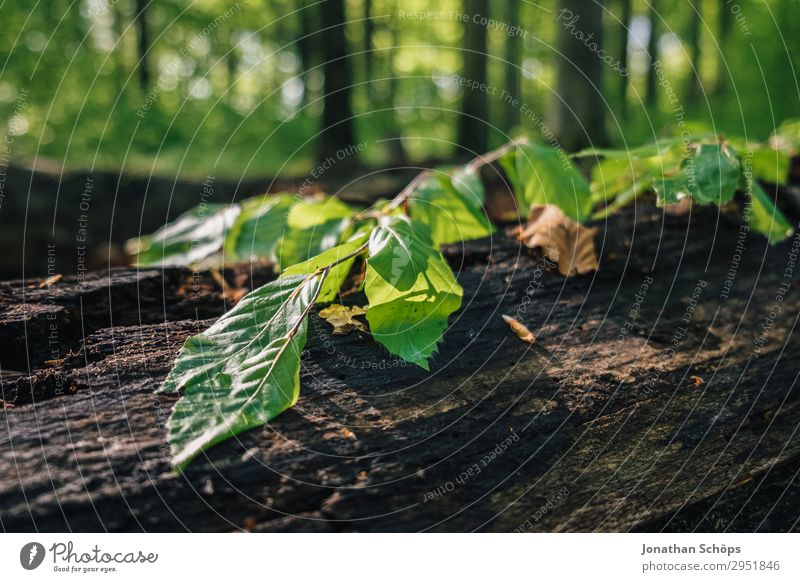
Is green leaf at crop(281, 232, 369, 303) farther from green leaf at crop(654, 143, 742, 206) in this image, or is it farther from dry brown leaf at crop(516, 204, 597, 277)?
green leaf at crop(654, 143, 742, 206)

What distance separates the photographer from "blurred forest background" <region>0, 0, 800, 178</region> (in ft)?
18.2

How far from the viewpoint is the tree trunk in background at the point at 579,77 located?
5.22 metres

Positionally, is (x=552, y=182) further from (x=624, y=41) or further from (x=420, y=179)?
(x=624, y=41)

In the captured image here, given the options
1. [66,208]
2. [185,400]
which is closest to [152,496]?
[185,400]

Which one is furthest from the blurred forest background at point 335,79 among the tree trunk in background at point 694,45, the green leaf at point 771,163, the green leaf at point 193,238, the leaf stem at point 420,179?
the green leaf at point 193,238

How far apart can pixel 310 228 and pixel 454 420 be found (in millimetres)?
822

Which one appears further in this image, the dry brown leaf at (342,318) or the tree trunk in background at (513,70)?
the tree trunk in background at (513,70)

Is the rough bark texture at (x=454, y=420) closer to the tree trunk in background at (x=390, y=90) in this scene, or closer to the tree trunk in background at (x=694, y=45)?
the tree trunk in background at (x=390, y=90)

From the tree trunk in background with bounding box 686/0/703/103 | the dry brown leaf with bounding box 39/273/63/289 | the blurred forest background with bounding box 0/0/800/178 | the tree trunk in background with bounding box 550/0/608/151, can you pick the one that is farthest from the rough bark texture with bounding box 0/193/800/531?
the tree trunk in background with bounding box 686/0/703/103

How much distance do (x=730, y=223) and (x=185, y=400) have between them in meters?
1.79

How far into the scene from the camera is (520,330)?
4.79 feet

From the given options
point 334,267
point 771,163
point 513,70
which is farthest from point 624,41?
point 334,267

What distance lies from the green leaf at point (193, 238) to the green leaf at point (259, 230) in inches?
1.3

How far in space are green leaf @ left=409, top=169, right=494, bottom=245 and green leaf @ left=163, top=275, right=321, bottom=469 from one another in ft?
1.77
